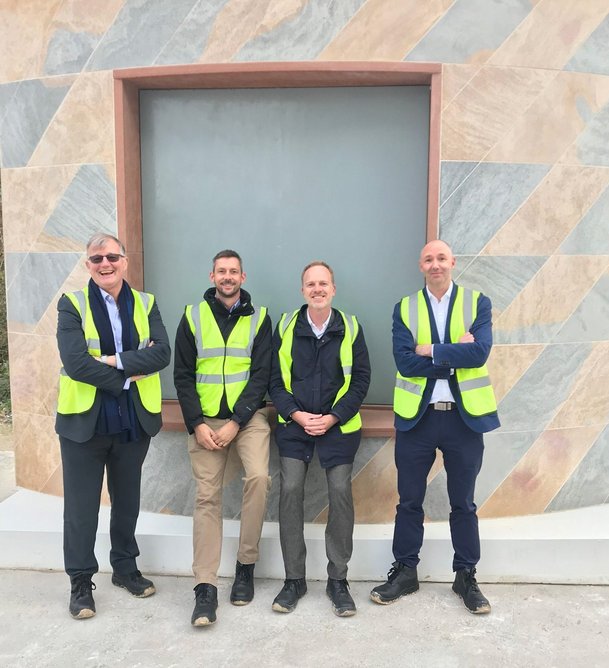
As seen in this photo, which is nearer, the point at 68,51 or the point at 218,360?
the point at 218,360

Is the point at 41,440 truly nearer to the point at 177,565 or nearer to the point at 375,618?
the point at 177,565

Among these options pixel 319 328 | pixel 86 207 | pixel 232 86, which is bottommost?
pixel 319 328

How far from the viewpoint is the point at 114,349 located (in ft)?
11.0

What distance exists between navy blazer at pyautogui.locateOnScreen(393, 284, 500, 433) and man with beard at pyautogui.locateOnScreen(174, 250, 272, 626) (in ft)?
2.49

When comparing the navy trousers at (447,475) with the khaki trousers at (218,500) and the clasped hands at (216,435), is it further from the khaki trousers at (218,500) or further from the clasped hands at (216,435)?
the clasped hands at (216,435)

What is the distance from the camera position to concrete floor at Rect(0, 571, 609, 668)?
304 cm

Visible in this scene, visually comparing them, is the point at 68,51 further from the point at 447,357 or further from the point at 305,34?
the point at 447,357

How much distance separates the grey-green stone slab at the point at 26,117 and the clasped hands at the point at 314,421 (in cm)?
254

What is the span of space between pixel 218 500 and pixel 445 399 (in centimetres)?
133

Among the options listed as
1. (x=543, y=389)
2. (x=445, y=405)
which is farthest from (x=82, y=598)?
(x=543, y=389)

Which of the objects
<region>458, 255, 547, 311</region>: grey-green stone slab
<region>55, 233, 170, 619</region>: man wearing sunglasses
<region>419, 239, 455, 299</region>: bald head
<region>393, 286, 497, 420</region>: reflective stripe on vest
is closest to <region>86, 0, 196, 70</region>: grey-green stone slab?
<region>55, 233, 170, 619</region>: man wearing sunglasses

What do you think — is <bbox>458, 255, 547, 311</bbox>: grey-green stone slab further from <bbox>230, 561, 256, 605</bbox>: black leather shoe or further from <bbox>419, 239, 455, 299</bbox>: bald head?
<bbox>230, 561, 256, 605</bbox>: black leather shoe

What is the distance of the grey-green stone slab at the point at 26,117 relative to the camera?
4223 millimetres

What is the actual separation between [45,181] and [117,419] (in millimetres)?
1878
